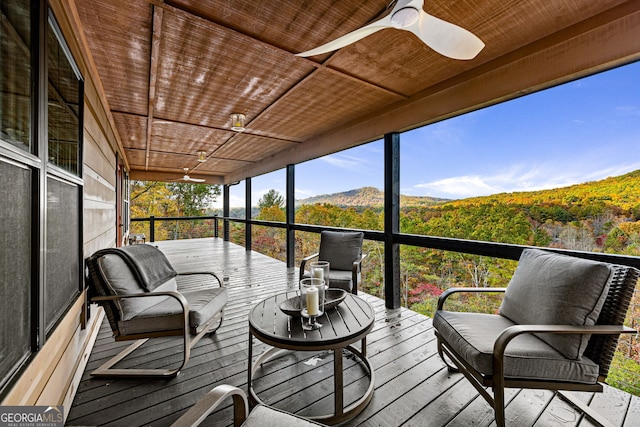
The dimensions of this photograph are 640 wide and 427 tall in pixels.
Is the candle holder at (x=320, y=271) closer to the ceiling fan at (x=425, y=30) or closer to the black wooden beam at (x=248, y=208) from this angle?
the ceiling fan at (x=425, y=30)

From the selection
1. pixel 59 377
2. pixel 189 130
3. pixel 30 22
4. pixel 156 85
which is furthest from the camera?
pixel 189 130

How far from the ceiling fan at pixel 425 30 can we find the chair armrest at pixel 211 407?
190 cm

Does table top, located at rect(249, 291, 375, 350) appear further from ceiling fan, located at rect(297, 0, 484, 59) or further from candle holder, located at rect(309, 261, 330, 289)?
ceiling fan, located at rect(297, 0, 484, 59)

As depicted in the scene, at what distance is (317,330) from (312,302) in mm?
171

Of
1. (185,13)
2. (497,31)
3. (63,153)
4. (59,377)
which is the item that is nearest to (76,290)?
(59,377)

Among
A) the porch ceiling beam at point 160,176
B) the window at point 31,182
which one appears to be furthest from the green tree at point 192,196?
the window at point 31,182

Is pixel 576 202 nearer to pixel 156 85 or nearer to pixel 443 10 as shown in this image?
pixel 443 10

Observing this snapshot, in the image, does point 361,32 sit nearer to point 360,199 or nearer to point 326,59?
point 326,59

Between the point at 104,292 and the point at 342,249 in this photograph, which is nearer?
the point at 104,292

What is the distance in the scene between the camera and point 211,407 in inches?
37.4

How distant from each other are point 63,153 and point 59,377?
4.38 feet

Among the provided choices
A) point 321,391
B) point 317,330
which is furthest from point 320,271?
point 321,391

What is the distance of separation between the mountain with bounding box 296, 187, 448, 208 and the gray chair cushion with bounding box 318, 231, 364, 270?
6.78 feet

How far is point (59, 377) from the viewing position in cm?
154
